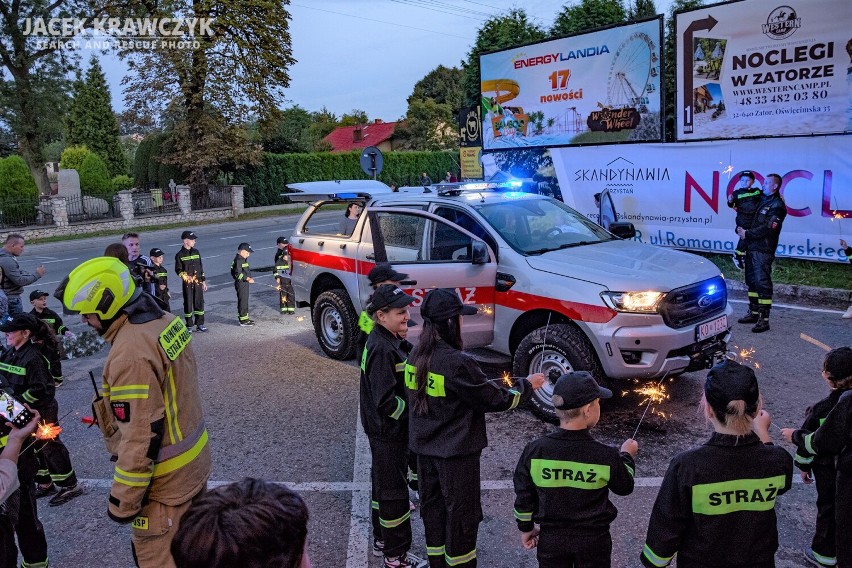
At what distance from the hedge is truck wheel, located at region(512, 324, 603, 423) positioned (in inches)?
1151

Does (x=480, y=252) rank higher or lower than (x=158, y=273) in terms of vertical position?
higher

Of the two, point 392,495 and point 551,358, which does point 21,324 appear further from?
point 551,358

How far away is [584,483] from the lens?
9.72 feet

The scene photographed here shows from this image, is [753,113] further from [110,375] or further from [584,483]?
[110,375]

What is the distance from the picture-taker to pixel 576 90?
16.7 metres

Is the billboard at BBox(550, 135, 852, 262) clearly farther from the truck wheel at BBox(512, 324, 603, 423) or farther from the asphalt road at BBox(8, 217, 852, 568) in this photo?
the truck wheel at BBox(512, 324, 603, 423)

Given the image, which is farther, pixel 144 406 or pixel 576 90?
pixel 576 90

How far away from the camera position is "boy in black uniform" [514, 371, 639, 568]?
2967 millimetres

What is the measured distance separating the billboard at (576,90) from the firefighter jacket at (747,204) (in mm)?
6379

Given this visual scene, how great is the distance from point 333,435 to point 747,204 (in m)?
6.31

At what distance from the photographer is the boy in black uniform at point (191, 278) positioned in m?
10.3

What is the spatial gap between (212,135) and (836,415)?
33.9m

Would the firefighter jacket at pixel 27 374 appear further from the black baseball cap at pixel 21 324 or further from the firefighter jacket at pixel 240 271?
the firefighter jacket at pixel 240 271

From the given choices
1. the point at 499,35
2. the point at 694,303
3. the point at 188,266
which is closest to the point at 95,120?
the point at 499,35
